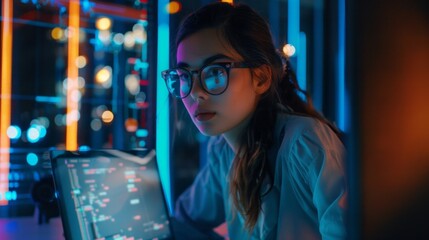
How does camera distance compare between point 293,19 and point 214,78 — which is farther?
point 293,19

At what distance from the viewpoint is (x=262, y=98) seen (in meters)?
0.96

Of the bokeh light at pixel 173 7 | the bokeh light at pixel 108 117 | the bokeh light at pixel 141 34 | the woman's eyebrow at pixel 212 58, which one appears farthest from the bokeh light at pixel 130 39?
the woman's eyebrow at pixel 212 58

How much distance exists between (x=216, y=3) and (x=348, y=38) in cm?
76

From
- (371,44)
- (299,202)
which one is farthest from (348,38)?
(299,202)

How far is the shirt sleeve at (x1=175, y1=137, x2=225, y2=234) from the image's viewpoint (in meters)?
1.20

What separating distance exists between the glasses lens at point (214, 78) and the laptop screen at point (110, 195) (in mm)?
295

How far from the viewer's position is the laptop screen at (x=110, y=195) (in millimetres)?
775

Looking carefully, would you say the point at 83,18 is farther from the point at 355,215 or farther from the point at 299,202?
the point at 355,215

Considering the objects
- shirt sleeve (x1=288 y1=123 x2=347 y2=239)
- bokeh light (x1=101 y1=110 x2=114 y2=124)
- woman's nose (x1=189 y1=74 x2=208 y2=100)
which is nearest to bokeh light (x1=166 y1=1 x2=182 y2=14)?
woman's nose (x1=189 y1=74 x2=208 y2=100)

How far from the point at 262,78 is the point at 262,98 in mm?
59

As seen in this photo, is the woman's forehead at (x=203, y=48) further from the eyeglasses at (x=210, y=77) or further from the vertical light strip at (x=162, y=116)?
the vertical light strip at (x=162, y=116)

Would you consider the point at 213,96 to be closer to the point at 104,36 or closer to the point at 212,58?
the point at 212,58

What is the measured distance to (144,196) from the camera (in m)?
0.95

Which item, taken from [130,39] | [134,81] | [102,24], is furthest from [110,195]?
[102,24]
